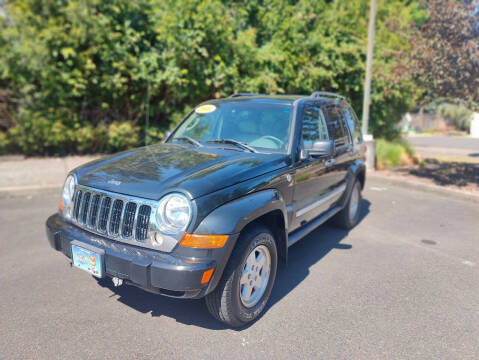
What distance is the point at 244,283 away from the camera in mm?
2959

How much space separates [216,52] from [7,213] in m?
6.05

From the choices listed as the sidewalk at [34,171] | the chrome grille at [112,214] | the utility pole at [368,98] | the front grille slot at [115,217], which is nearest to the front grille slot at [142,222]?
the chrome grille at [112,214]

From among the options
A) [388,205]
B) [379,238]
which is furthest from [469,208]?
[379,238]

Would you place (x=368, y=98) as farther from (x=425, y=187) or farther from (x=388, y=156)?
(x=425, y=187)

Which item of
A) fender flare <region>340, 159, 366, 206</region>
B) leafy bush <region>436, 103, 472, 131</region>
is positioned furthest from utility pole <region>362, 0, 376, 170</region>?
leafy bush <region>436, 103, 472, 131</region>

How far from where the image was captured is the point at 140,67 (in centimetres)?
914

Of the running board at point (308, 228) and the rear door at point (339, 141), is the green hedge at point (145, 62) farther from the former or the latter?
the running board at point (308, 228)

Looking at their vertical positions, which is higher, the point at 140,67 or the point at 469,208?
the point at 140,67

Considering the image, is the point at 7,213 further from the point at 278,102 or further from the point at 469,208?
the point at 469,208

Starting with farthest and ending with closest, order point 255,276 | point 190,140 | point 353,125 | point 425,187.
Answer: point 425,187, point 353,125, point 190,140, point 255,276

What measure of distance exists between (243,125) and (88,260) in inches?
80.5

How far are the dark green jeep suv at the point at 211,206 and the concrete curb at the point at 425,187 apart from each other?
15.0ft

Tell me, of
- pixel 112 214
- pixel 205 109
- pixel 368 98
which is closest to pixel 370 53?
pixel 368 98

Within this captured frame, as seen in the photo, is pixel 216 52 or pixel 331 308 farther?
pixel 216 52
